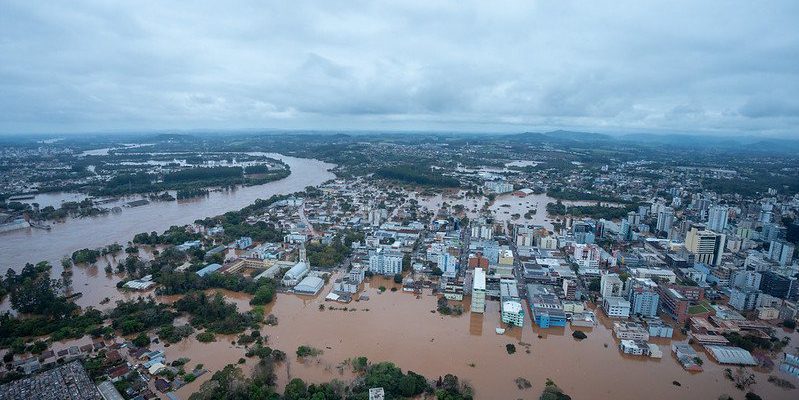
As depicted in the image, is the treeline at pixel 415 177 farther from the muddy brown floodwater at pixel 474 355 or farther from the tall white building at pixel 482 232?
the muddy brown floodwater at pixel 474 355

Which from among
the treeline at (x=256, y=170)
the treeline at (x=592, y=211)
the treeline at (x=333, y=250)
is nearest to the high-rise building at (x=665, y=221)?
the treeline at (x=592, y=211)

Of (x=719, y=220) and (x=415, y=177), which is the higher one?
(x=719, y=220)

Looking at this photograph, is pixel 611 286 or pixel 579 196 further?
pixel 579 196

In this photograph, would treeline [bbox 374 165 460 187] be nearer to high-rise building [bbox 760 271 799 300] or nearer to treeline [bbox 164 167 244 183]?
treeline [bbox 164 167 244 183]

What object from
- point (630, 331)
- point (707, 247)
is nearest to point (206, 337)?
→ point (630, 331)

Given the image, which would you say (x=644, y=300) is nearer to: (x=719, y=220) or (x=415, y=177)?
(x=719, y=220)

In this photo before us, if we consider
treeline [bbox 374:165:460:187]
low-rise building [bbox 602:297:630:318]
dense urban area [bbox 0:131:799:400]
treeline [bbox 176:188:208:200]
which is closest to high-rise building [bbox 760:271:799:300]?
dense urban area [bbox 0:131:799:400]

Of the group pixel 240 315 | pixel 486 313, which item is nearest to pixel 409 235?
pixel 486 313
